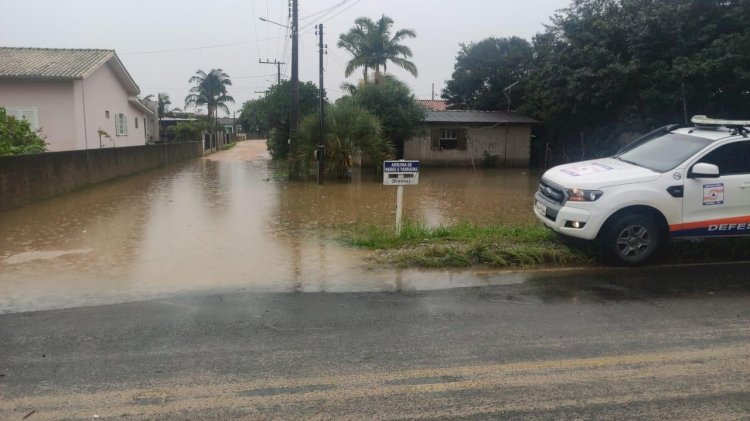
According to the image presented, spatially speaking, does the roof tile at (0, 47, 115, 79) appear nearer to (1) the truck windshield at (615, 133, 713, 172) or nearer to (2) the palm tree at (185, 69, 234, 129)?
(1) the truck windshield at (615, 133, 713, 172)

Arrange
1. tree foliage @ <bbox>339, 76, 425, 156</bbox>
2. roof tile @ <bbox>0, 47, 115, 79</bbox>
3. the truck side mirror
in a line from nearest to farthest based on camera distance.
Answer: the truck side mirror → roof tile @ <bbox>0, 47, 115, 79</bbox> → tree foliage @ <bbox>339, 76, 425, 156</bbox>

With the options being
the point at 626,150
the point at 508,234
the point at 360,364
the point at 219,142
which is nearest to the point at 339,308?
the point at 360,364

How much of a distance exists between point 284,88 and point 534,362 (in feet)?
97.4

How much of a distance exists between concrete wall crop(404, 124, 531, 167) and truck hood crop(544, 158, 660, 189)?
68.2 ft

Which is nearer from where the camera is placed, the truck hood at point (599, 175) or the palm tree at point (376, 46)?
the truck hood at point (599, 175)

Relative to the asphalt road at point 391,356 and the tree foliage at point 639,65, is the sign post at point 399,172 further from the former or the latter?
the tree foliage at point 639,65

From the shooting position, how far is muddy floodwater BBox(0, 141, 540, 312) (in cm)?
700

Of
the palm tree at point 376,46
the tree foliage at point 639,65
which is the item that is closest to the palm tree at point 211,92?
the palm tree at point 376,46

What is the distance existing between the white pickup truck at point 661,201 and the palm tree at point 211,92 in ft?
217

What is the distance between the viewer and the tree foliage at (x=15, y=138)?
13.8 meters

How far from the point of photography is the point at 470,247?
822 cm

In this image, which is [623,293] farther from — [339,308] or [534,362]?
[339,308]

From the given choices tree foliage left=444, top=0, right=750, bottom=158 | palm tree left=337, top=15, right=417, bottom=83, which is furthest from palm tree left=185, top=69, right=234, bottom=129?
tree foliage left=444, top=0, right=750, bottom=158

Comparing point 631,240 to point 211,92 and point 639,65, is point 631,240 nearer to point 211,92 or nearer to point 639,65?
point 639,65
